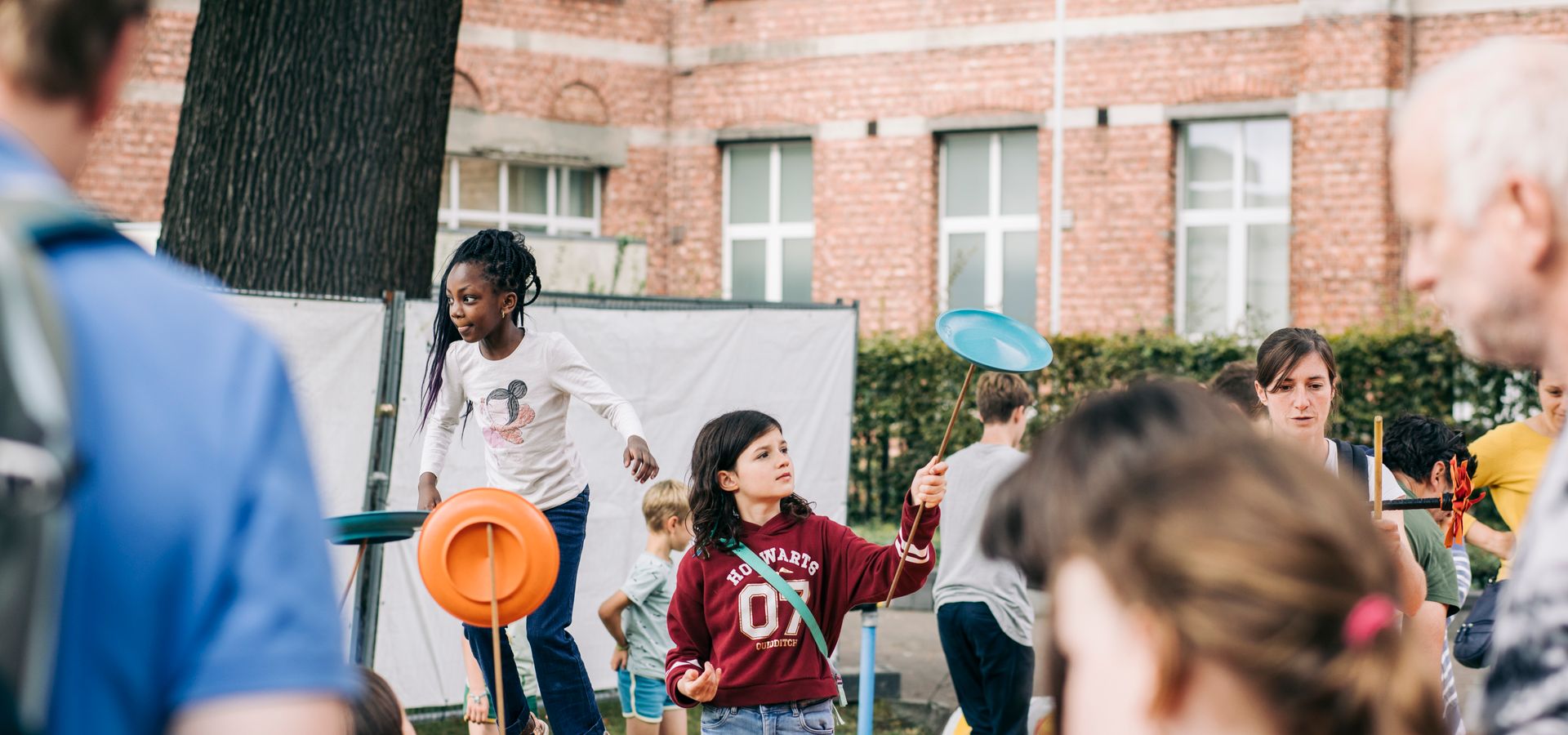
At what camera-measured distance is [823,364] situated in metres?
8.11

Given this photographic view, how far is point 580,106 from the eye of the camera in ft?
58.1

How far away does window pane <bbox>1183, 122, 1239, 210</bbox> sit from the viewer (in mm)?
16016

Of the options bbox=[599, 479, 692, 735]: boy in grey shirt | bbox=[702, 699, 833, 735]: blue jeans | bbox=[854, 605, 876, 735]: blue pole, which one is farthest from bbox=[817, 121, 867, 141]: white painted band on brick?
bbox=[702, 699, 833, 735]: blue jeans

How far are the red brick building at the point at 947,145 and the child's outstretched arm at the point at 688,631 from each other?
10638 mm

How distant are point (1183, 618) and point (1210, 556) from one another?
64 mm

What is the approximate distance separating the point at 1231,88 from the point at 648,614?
1137 cm

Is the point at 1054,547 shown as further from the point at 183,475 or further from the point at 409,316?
the point at 409,316

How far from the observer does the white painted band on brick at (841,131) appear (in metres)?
17.2

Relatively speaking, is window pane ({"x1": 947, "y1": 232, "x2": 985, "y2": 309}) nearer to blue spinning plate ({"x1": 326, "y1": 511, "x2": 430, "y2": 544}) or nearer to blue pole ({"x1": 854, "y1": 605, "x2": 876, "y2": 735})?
blue pole ({"x1": 854, "y1": 605, "x2": 876, "y2": 735})

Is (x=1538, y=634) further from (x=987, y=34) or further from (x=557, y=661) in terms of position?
(x=987, y=34)

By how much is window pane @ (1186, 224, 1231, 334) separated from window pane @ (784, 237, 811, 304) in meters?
4.44

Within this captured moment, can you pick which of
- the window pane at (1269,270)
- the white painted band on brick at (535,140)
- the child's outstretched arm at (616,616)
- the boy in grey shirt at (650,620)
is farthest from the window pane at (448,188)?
the child's outstretched arm at (616,616)

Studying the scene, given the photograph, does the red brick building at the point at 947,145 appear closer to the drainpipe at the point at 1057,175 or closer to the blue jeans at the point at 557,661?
the drainpipe at the point at 1057,175

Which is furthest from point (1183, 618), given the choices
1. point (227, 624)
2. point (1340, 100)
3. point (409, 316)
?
point (1340, 100)
